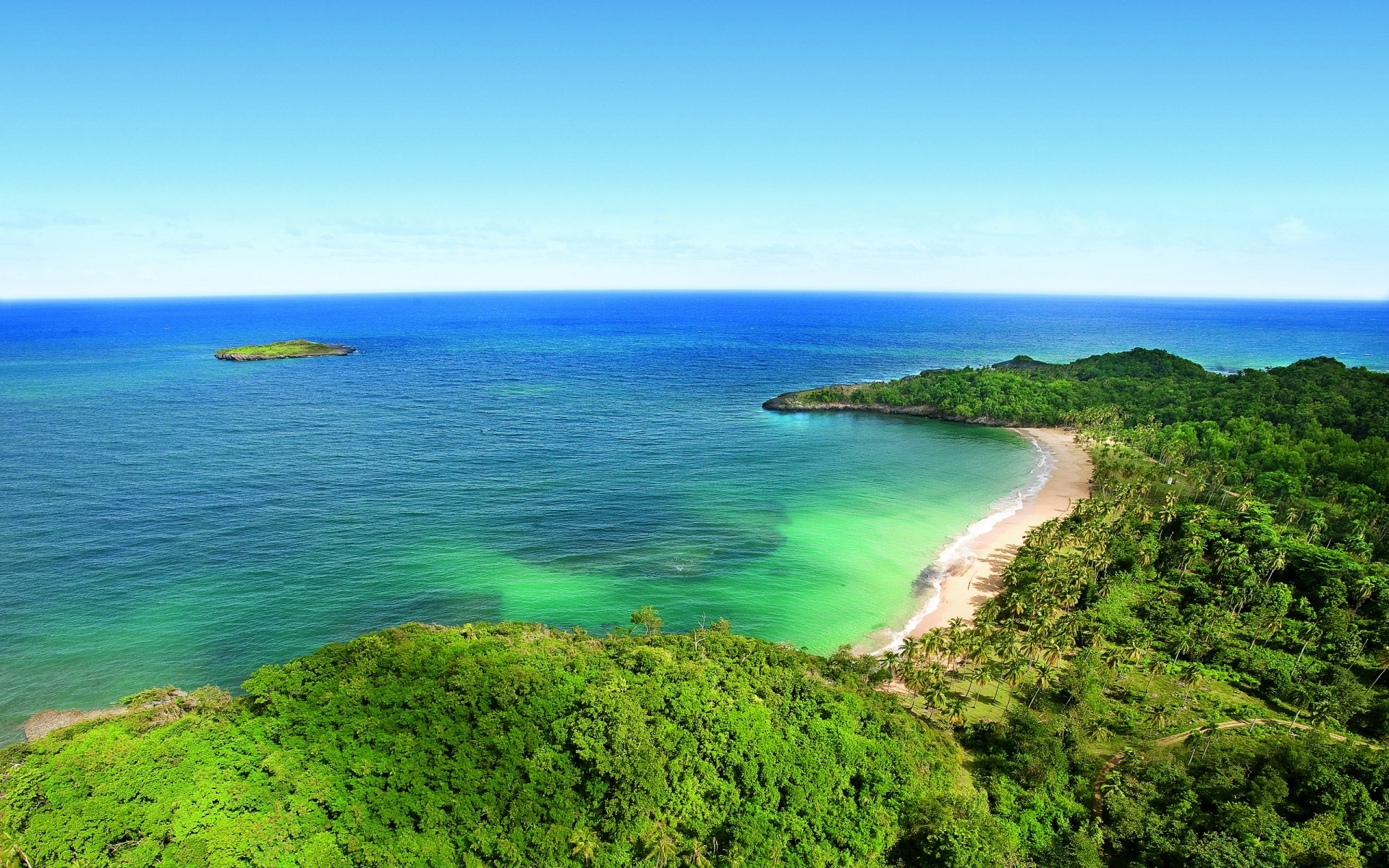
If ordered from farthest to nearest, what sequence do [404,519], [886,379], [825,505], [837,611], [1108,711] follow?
[886,379], [825,505], [404,519], [837,611], [1108,711]

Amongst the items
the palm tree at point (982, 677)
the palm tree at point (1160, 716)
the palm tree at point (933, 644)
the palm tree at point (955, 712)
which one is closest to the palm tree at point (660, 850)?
the palm tree at point (955, 712)

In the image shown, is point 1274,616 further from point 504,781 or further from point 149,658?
point 149,658

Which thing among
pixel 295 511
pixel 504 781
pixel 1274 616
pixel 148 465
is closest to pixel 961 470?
pixel 1274 616

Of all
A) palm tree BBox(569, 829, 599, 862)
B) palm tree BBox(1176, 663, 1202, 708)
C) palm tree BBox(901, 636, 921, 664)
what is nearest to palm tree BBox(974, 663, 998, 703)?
palm tree BBox(901, 636, 921, 664)

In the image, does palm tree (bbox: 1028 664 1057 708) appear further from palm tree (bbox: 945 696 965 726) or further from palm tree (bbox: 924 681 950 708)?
palm tree (bbox: 924 681 950 708)

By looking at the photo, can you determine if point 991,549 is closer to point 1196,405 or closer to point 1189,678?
point 1189,678

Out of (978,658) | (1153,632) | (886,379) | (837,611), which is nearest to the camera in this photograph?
(978,658)

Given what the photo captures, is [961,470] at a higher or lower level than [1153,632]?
higher
